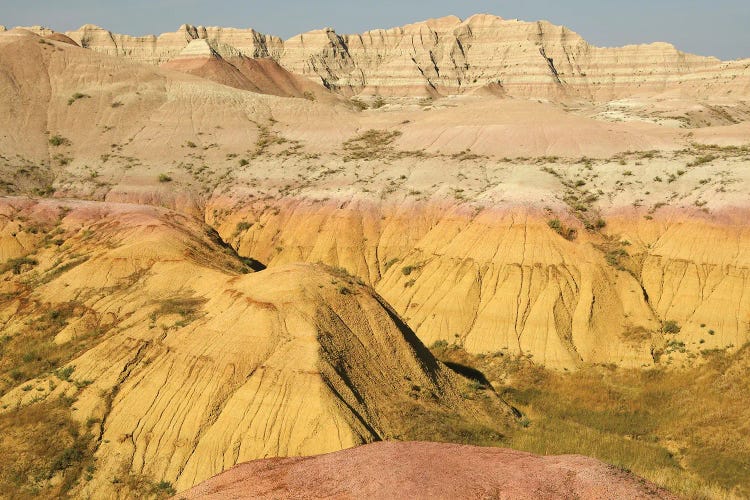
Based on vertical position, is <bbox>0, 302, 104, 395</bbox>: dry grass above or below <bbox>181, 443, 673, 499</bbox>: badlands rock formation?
below

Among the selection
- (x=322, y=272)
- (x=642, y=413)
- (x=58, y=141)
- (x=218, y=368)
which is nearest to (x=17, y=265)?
(x=322, y=272)

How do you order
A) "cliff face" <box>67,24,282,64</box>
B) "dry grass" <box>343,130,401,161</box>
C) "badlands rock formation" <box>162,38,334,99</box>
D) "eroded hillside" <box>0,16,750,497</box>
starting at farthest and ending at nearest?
"cliff face" <box>67,24,282,64</box> → "badlands rock formation" <box>162,38,334,99</box> → "dry grass" <box>343,130,401,161</box> → "eroded hillside" <box>0,16,750,497</box>

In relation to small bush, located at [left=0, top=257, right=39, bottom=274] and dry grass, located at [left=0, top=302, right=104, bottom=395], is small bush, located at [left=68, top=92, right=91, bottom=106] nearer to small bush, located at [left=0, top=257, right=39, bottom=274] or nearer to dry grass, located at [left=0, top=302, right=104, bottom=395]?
small bush, located at [left=0, top=257, right=39, bottom=274]

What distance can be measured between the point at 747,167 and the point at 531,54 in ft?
443

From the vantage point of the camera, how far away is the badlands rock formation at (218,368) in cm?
2131

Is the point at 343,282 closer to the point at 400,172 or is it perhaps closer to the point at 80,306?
the point at 80,306

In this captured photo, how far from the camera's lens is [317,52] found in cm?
18812

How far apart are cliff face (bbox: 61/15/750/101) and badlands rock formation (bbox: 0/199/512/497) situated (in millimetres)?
133455

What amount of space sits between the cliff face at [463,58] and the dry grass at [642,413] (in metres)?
126

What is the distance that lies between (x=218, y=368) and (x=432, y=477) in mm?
12044

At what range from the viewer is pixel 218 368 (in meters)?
23.5

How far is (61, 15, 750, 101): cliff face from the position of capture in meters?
164

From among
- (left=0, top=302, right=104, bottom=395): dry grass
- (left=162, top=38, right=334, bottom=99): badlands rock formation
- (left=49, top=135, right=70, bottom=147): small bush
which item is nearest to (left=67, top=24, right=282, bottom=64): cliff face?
(left=162, top=38, right=334, bottom=99): badlands rock formation

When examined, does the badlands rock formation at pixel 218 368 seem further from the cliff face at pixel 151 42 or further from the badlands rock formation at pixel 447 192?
the cliff face at pixel 151 42
